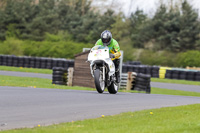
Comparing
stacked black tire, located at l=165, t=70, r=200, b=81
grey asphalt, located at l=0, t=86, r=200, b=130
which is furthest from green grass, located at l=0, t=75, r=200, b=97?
stacked black tire, located at l=165, t=70, r=200, b=81

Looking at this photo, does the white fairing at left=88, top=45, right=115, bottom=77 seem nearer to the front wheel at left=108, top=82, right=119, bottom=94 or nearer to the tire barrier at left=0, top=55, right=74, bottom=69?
the front wheel at left=108, top=82, right=119, bottom=94

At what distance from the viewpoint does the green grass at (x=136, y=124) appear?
621 centimetres

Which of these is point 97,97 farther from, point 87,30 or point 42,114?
point 87,30

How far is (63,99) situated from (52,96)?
456 millimetres

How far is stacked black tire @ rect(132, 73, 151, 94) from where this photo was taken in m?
18.7

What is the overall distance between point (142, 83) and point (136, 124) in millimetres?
12372

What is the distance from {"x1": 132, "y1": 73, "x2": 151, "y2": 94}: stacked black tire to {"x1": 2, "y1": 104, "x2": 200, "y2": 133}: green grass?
10.2 m

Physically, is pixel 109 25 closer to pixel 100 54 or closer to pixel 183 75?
pixel 183 75

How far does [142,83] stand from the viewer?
19219mm

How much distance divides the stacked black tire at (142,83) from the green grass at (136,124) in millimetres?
10210

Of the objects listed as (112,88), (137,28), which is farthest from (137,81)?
(137,28)

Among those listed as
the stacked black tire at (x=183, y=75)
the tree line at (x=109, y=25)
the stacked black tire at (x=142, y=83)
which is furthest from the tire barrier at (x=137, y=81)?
the tree line at (x=109, y=25)

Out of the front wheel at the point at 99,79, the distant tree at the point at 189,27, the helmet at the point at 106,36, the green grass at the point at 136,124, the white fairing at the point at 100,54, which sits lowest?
the green grass at the point at 136,124

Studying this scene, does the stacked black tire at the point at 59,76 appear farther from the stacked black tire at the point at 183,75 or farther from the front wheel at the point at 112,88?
the stacked black tire at the point at 183,75
